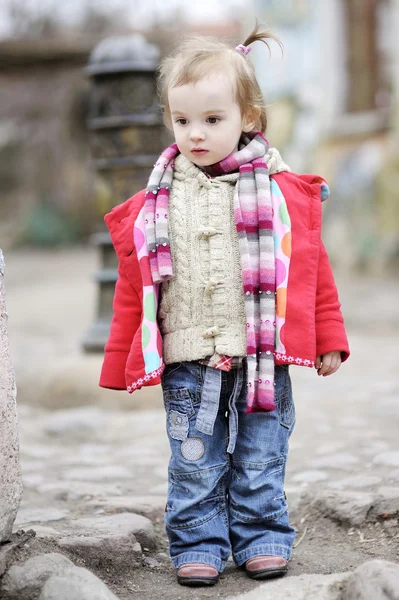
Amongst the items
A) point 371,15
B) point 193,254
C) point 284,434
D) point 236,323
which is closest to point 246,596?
point 284,434

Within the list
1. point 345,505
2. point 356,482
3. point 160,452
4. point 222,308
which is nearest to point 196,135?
point 222,308

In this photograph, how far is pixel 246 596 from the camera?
2287 millimetres

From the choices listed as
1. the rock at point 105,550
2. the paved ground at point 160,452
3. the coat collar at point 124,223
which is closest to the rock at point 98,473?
the paved ground at point 160,452

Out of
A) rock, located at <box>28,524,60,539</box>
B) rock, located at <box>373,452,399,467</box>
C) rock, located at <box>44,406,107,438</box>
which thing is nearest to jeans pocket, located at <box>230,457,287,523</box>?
rock, located at <box>28,524,60,539</box>

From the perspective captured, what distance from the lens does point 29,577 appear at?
2.21 meters

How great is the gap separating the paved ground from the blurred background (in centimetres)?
5

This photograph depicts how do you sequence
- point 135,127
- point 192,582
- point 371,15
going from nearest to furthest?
point 192,582 < point 135,127 < point 371,15

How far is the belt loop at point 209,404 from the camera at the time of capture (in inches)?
95.1

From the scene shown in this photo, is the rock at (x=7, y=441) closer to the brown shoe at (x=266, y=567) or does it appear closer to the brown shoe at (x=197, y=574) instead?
the brown shoe at (x=197, y=574)

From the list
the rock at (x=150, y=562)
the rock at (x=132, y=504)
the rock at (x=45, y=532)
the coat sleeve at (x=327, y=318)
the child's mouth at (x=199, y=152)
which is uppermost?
the child's mouth at (x=199, y=152)

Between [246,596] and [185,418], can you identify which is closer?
[246,596]

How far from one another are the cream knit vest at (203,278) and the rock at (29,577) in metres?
0.61

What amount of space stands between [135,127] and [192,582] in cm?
329

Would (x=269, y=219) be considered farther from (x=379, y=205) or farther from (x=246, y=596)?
(x=379, y=205)
